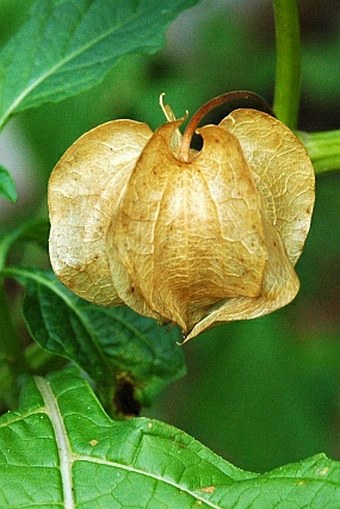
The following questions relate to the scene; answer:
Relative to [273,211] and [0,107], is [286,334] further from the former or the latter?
[273,211]

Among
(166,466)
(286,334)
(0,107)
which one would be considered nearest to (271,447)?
(286,334)

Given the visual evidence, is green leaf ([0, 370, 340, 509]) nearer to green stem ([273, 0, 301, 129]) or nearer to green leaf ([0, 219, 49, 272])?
green leaf ([0, 219, 49, 272])

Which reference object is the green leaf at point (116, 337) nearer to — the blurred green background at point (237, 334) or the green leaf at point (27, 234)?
the green leaf at point (27, 234)

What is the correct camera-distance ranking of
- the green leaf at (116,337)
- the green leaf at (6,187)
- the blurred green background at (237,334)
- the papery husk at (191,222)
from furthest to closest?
the blurred green background at (237,334)
the green leaf at (116,337)
the green leaf at (6,187)
the papery husk at (191,222)

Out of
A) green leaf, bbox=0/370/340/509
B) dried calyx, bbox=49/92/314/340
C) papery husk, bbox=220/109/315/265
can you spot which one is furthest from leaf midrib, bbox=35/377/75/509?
papery husk, bbox=220/109/315/265

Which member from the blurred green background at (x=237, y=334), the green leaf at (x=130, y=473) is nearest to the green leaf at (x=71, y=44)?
the green leaf at (x=130, y=473)

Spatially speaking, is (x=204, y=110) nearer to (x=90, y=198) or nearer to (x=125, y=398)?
(x=90, y=198)
